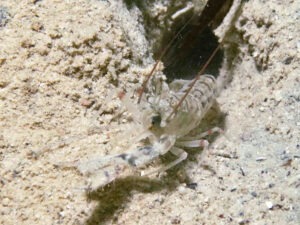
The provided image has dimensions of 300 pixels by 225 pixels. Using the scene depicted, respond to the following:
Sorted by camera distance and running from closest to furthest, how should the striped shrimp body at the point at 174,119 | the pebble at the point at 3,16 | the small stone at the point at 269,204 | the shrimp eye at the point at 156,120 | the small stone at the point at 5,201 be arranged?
1. the small stone at the point at 5,201
2. the small stone at the point at 269,204
3. the pebble at the point at 3,16
4. the striped shrimp body at the point at 174,119
5. the shrimp eye at the point at 156,120

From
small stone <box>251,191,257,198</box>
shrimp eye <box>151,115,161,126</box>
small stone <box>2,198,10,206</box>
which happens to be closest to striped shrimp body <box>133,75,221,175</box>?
shrimp eye <box>151,115,161,126</box>

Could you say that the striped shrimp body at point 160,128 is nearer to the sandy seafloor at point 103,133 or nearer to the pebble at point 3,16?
the sandy seafloor at point 103,133

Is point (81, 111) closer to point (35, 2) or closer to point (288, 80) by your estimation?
point (35, 2)

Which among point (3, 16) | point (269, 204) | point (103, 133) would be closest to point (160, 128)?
point (103, 133)

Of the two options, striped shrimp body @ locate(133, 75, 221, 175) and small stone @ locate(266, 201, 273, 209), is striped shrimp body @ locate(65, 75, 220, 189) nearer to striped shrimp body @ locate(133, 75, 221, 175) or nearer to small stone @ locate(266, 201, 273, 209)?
striped shrimp body @ locate(133, 75, 221, 175)

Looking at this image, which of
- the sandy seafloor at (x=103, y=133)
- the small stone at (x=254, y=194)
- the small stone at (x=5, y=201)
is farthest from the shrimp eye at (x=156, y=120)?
the small stone at (x=5, y=201)

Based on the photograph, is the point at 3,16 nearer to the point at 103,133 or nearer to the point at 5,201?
the point at 103,133

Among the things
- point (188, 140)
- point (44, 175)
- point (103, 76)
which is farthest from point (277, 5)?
point (44, 175)
